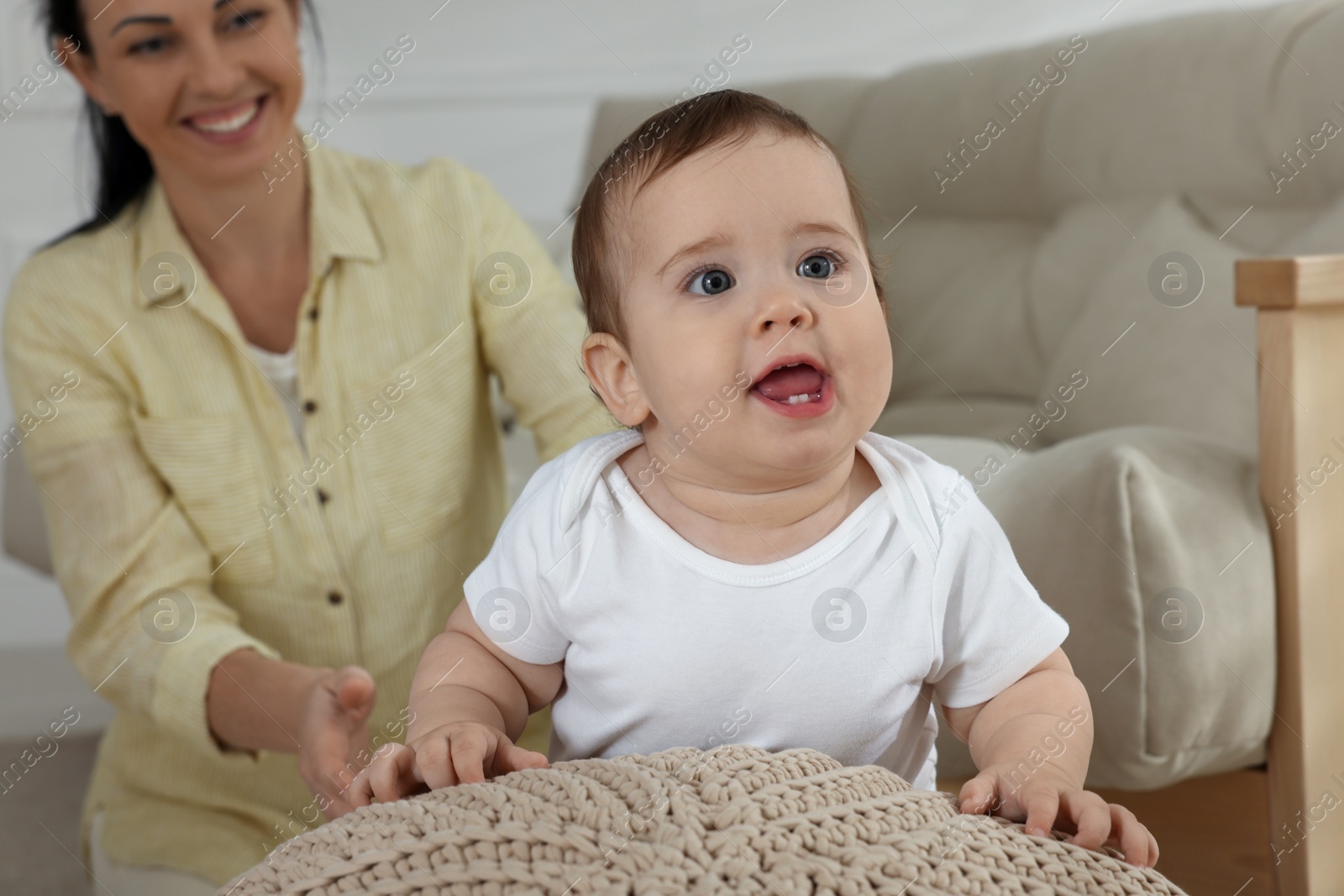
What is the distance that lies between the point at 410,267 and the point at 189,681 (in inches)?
18.9

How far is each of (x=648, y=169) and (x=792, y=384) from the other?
0.55 ft

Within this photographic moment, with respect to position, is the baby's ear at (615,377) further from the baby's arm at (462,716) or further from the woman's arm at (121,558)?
the woman's arm at (121,558)

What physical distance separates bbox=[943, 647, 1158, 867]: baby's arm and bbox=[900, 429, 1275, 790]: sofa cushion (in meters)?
0.26

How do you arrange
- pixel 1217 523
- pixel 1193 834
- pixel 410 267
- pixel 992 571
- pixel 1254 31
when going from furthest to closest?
pixel 1254 31
pixel 410 267
pixel 1193 834
pixel 1217 523
pixel 992 571

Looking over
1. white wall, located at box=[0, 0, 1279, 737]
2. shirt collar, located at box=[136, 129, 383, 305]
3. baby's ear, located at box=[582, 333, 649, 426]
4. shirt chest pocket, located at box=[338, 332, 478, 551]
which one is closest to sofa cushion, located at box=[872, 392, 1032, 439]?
shirt chest pocket, located at box=[338, 332, 478, 551]

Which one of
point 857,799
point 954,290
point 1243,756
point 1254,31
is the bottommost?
point 1243,756

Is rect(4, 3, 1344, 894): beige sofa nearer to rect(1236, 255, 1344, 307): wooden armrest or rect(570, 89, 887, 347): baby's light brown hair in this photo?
rect(1236, 255, 1344, 307): wooden armrest

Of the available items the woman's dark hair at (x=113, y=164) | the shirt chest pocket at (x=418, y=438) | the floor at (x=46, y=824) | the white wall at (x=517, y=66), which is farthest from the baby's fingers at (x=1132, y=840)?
the white wall at (x=517, y=66)

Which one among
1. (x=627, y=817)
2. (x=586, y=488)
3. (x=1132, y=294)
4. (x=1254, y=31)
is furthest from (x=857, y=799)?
(x=1254, y=31)

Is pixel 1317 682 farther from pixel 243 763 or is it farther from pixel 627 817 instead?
pixel 243 763

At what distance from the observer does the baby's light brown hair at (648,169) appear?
2.42ft

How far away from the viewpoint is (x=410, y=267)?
1296 mm

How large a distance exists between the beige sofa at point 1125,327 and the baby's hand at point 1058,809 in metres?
0.34

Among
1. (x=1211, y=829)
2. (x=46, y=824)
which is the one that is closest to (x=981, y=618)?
(x=1211, y=829)
